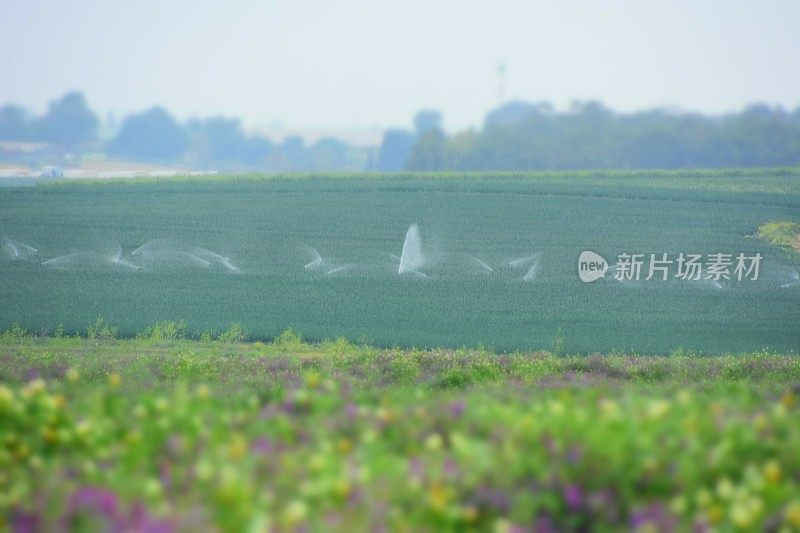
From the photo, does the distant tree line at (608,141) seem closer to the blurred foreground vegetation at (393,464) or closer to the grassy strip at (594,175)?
the grassy strip at (594,175)

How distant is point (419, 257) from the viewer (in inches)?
443

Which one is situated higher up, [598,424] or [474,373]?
[598,424]

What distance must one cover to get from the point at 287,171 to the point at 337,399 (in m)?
8.78

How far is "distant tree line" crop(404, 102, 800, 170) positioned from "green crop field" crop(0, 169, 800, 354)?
0.19 metres

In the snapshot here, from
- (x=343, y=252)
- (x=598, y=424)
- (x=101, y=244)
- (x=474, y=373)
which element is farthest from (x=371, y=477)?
(x=101, y=244)

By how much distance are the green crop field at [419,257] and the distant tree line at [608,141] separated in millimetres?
186

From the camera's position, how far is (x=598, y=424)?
3.03 meters

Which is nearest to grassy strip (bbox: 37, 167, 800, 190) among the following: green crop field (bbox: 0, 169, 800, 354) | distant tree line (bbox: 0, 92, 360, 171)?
green crop field (bbox: 0, 169, 800, 354)

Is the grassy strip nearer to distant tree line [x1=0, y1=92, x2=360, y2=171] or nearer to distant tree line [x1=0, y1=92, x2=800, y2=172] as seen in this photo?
distant tree line [x1=0, y1=92, x2=800, y2=172]

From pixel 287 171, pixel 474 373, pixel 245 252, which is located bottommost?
pixel 474 373

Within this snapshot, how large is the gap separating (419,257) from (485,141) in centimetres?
170

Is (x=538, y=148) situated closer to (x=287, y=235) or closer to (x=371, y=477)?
(x=287, y=235)

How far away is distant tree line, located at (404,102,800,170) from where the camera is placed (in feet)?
37.4

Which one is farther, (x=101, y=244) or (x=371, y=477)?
(x=101, y=244)
